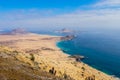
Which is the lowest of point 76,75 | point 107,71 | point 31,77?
point 107,71

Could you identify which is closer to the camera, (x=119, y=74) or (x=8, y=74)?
(x=8, y=74)

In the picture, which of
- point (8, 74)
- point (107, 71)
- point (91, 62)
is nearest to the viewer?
point (8, 74)

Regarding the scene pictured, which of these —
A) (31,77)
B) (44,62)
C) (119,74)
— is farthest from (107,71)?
(31,77)

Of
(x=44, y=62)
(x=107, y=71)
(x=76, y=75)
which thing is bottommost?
(x=107, y=71)

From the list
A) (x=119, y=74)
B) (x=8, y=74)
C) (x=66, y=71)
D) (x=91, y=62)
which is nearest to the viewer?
(x=8, y=74)

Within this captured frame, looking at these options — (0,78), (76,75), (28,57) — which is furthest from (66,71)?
(0,78)

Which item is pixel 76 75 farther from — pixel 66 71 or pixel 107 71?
pixel 107 71

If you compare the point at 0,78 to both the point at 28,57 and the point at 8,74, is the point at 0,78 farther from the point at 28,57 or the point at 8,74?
the point at 28,57

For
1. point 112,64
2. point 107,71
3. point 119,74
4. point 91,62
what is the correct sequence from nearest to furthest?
point 119,74
point 107,71
point 112,64
point 91,62

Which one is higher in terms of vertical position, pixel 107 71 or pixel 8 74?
pixel 8 74
